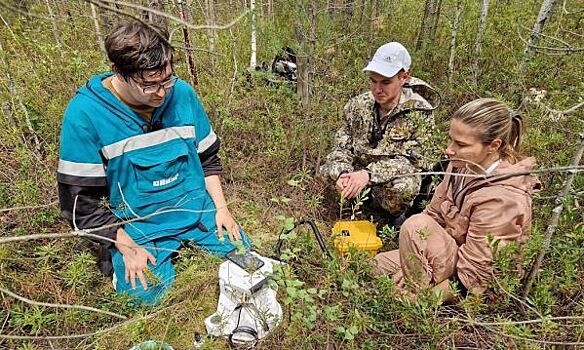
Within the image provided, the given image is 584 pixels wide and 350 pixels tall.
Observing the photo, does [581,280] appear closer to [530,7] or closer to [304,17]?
[304,17]

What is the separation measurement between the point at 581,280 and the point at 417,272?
2.86 feet

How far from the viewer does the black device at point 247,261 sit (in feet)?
5.76

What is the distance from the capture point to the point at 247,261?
180 cm

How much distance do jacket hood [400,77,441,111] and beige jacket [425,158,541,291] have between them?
954 mm

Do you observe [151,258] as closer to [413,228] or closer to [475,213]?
[413,228]

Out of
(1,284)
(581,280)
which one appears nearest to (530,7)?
(581,280)

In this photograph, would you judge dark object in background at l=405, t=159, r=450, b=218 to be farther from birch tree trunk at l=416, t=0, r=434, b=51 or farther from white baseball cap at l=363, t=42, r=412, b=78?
birch tree trunk at l=416, t=0, r=434, b=51

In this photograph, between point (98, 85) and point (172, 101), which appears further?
point (172, 101)

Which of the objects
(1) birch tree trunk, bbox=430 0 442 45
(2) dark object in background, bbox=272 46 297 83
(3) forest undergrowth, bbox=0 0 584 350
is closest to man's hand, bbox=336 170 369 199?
(3) forest undergrowth, bbox=0 0 584 350

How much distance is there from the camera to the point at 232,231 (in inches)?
95.3

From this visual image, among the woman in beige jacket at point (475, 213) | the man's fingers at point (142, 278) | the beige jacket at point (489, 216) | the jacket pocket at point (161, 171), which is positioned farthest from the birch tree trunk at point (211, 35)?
the beige jacket at point (489, 216)

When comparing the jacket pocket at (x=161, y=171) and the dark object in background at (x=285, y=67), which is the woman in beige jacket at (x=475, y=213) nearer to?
the jacket pocket at (x=161, y=171)

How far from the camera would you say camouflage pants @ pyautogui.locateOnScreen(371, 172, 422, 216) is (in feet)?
9.30

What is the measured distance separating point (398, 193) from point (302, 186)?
2.63 feet
